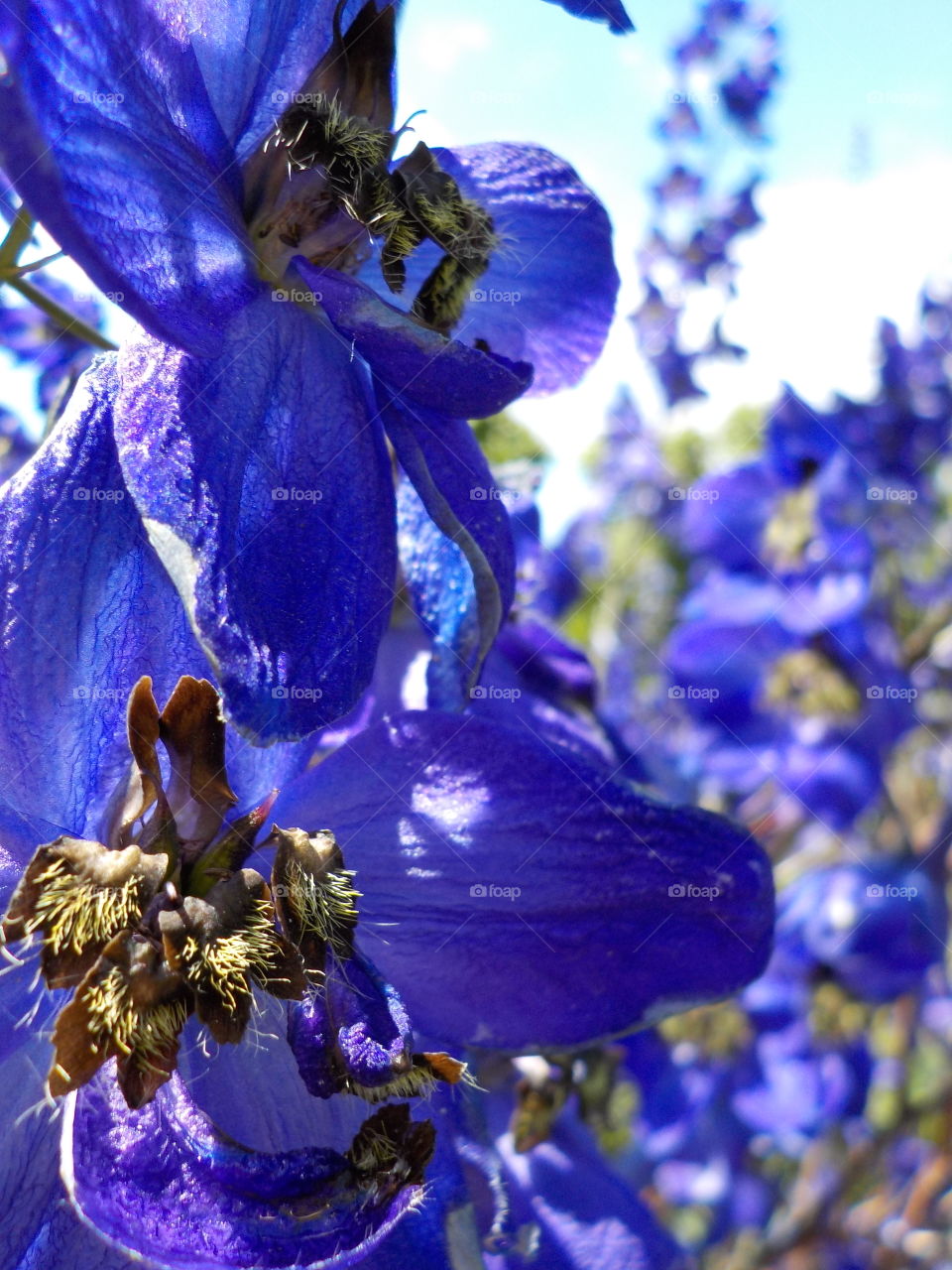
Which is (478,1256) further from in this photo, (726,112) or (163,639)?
(726,112)

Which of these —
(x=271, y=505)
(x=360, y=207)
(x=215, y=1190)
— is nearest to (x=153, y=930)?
(x=215, y=1190)

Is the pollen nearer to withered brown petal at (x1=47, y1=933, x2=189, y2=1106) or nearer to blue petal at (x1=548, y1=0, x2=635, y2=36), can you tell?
withered brown petal at (x1=47, y1=933, x2=189, y2=1106)

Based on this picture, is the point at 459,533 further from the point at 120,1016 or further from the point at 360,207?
the point at 120,1016

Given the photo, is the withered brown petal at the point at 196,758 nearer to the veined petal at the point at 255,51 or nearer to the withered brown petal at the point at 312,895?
the withered brown petal at the point at 312,895

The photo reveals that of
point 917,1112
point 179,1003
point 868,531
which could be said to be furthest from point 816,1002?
point 179,1003

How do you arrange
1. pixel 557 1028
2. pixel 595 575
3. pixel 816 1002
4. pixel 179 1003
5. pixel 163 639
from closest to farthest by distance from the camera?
pixel 179 1003
pixel 163 639
pixel 557 1028
pixel 816 1002
pixel 595 575
